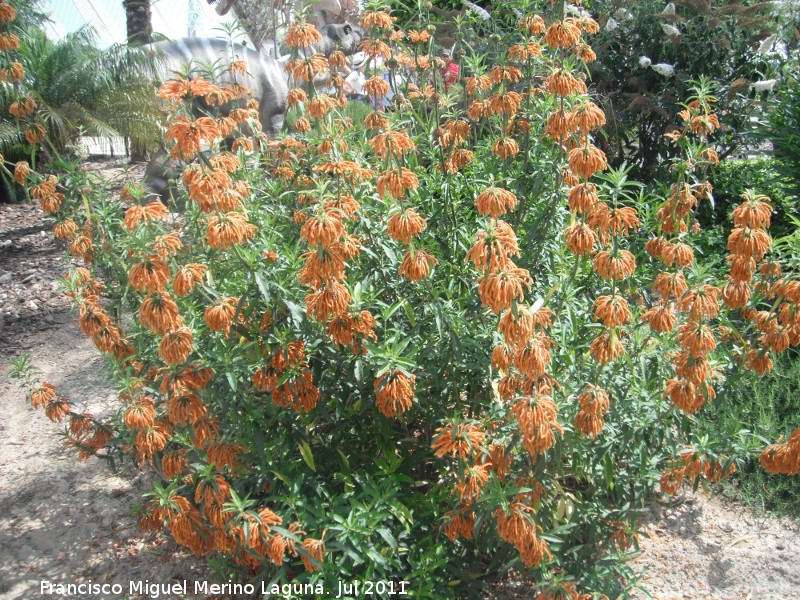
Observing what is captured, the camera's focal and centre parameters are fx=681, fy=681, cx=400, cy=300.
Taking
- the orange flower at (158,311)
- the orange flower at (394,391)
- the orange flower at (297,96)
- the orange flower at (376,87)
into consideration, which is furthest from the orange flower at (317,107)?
the orange flower at (394,391)

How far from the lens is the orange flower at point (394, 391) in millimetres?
2182

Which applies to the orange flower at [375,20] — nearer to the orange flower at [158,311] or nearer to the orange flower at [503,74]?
the orange flower at [503,74]

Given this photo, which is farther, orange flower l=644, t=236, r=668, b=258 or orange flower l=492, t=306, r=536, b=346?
orange flower l=644, t=236, r=668, b=258

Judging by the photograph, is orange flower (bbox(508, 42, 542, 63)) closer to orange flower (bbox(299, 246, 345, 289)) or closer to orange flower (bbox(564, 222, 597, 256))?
orange flower (bbox(564, 222, 597, 256))

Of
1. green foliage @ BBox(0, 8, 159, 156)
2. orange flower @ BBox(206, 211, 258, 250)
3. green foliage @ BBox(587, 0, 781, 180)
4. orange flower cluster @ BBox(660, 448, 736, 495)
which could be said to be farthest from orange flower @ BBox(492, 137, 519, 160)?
green foliage @ BBox(0, 8, 159, 156)

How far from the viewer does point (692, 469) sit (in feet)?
8.20

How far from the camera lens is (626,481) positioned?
274cm

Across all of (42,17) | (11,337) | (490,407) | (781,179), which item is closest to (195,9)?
(42,17)

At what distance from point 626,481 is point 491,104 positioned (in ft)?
5.39

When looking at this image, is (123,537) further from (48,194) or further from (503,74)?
(503,74)

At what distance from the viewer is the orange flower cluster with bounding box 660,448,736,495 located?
2504mm

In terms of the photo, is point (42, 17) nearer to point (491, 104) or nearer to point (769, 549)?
point (491, 104)

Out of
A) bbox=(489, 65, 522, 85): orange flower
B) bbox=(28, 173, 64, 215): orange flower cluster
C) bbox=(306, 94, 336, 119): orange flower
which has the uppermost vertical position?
bbox=(489, 65, 522, 85): orange flower

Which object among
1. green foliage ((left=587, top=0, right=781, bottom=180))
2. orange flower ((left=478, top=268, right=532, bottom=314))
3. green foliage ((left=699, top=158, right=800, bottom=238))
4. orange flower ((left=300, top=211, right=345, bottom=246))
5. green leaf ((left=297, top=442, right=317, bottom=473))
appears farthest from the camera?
A: green foliage ((left=587, top=0, right=781, bottom=180))
